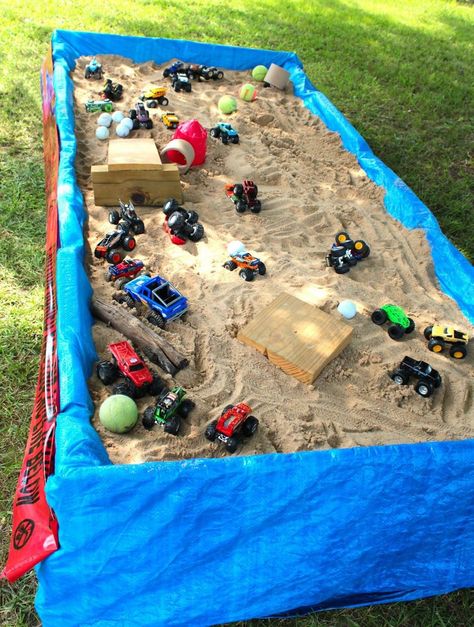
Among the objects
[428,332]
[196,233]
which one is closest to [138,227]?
[196,233]

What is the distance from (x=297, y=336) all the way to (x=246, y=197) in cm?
141

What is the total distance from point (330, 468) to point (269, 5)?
878 centimetres

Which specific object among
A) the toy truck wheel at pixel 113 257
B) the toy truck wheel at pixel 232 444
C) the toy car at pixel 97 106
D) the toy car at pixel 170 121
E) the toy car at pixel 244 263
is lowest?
the toy truck wheel at pixel 113 257

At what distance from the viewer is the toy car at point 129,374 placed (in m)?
2.43

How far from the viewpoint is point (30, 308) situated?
10.3 feet

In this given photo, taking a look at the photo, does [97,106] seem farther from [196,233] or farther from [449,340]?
[449,340]

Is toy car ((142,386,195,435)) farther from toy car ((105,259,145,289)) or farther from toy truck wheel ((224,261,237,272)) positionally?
toy truck wheel ((224,261,237,272))

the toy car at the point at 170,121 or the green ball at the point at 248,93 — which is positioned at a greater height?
the green ball at the point at 248,93

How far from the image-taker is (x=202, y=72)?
564 cm

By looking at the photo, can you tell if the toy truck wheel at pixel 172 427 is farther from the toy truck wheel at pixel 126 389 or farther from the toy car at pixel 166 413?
the toy truck wheel at pixel 126 389

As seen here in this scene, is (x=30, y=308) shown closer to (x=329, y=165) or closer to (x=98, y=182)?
(x=98, y=182)

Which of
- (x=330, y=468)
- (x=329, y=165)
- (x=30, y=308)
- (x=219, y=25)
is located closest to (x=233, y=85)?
(x=329, y=165)

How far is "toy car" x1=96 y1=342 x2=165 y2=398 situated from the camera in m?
2.43

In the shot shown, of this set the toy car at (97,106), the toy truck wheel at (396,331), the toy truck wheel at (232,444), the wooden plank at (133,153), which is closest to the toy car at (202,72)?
the toy car at (97,106)
